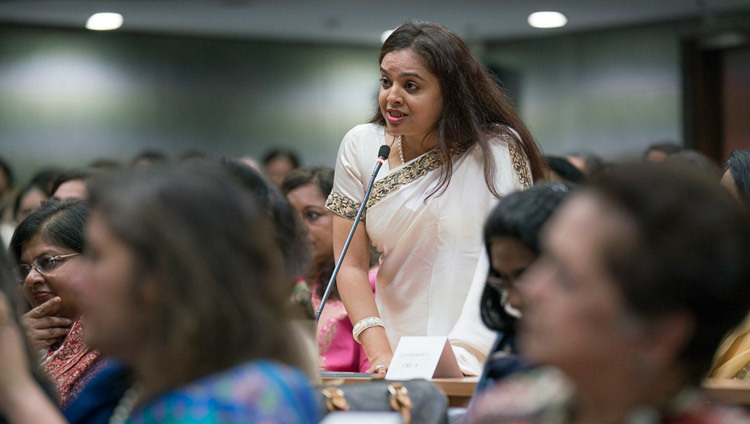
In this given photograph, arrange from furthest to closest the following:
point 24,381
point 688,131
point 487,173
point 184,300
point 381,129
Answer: point 688,131 → point 381,129 → point 487,173 → point 24,381 → point 184,300

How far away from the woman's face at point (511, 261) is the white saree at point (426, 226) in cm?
101

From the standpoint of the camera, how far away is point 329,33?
7.80 m

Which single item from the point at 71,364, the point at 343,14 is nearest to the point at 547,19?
the point at 343,14

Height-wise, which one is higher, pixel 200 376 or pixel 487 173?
pixel 487 173

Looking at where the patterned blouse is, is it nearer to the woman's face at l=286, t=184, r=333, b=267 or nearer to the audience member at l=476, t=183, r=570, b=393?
the audience member at l=476, t=183, r=570, b=393

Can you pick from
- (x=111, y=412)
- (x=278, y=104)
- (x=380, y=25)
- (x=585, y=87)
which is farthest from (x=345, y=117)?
(x=111, y=412)

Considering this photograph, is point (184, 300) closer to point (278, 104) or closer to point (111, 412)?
point (111, 412)

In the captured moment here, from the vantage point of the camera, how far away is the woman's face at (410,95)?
2.45 meters

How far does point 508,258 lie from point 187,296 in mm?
545

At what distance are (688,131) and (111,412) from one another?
6437 millimetres

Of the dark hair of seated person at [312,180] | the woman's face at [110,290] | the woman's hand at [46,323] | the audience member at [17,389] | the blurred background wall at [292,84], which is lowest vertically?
the woman's hand at [46,323]

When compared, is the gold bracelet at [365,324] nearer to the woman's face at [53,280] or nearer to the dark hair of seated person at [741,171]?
the woman's face at [53,280]

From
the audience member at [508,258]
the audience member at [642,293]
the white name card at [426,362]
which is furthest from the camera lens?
the white name card at [426,362]

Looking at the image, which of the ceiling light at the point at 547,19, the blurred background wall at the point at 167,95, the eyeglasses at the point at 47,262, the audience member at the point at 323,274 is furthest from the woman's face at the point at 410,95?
the blurred background wall at the point at 167,95
